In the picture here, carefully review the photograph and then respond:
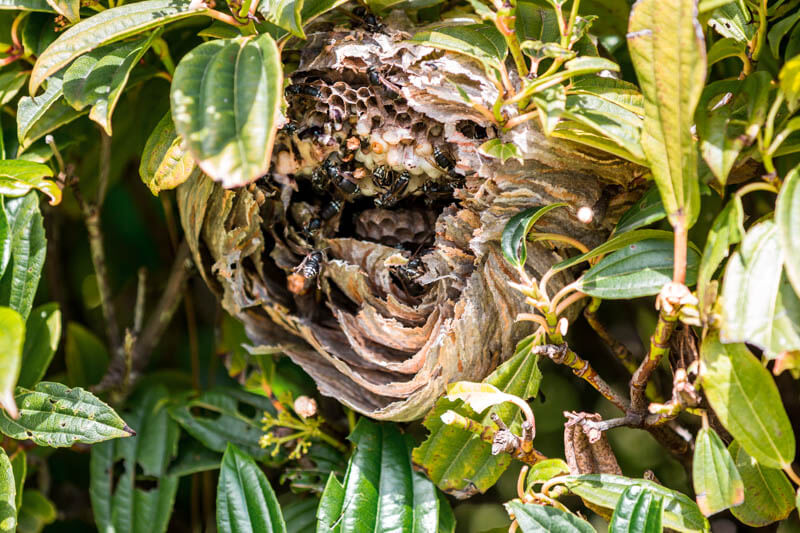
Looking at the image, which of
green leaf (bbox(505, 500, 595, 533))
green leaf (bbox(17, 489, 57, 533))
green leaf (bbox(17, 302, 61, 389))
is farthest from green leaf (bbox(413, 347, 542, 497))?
green leaf (bbox(17, 489, 57, 533))

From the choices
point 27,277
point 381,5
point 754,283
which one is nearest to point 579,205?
point 754,283

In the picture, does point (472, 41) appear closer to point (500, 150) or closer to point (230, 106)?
point (500, 150)

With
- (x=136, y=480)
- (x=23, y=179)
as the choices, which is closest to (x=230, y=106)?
(x=23, y=179)

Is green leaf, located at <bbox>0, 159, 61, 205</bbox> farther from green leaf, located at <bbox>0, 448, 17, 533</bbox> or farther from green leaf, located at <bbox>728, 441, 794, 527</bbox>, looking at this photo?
green leaf, located at <bbox>728, 441, 794, 527</bbox>

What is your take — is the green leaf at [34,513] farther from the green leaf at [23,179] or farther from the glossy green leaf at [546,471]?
the glossy green leaf at [546,471]

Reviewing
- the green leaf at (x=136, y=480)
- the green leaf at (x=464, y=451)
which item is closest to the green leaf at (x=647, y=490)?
the green leaf at (x=464, y=451)

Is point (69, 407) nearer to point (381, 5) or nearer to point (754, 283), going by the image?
point (381, 5)
